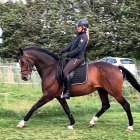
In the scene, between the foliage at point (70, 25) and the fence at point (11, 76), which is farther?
the foliage at point (70, 25)

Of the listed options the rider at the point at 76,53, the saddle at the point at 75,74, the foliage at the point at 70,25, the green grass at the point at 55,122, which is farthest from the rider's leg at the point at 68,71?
the foliage at the point at 70,25

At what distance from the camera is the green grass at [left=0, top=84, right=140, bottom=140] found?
664 centimetres

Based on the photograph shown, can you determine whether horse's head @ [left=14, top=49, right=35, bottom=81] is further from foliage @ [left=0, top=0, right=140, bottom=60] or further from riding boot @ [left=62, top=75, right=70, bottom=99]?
foliage @ [left=0, top=0, right=140, bottom=60]

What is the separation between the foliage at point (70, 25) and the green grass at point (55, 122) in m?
14.7

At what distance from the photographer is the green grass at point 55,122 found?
6.64m

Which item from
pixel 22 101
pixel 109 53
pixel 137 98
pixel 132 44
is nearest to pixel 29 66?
pixel 22 101

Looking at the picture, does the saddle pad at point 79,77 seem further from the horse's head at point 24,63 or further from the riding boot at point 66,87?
the horse's head at point 24,63

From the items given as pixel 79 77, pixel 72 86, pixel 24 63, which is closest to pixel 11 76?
pixel 24 63

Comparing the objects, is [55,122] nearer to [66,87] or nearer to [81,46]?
[66,87]

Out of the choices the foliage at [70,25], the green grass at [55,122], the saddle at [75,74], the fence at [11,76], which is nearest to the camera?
the green grass at [55,122]

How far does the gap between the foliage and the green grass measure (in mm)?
14667

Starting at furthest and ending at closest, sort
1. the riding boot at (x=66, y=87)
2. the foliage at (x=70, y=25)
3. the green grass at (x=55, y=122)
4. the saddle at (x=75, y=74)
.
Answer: the foliage at (x=70, y=25)
the saddle at (x=75, y=74)
the riding boot at (x=66, y=87)
the green grass at (x=55, y=122)

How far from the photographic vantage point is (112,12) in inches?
1151

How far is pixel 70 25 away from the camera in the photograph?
97.0ft
